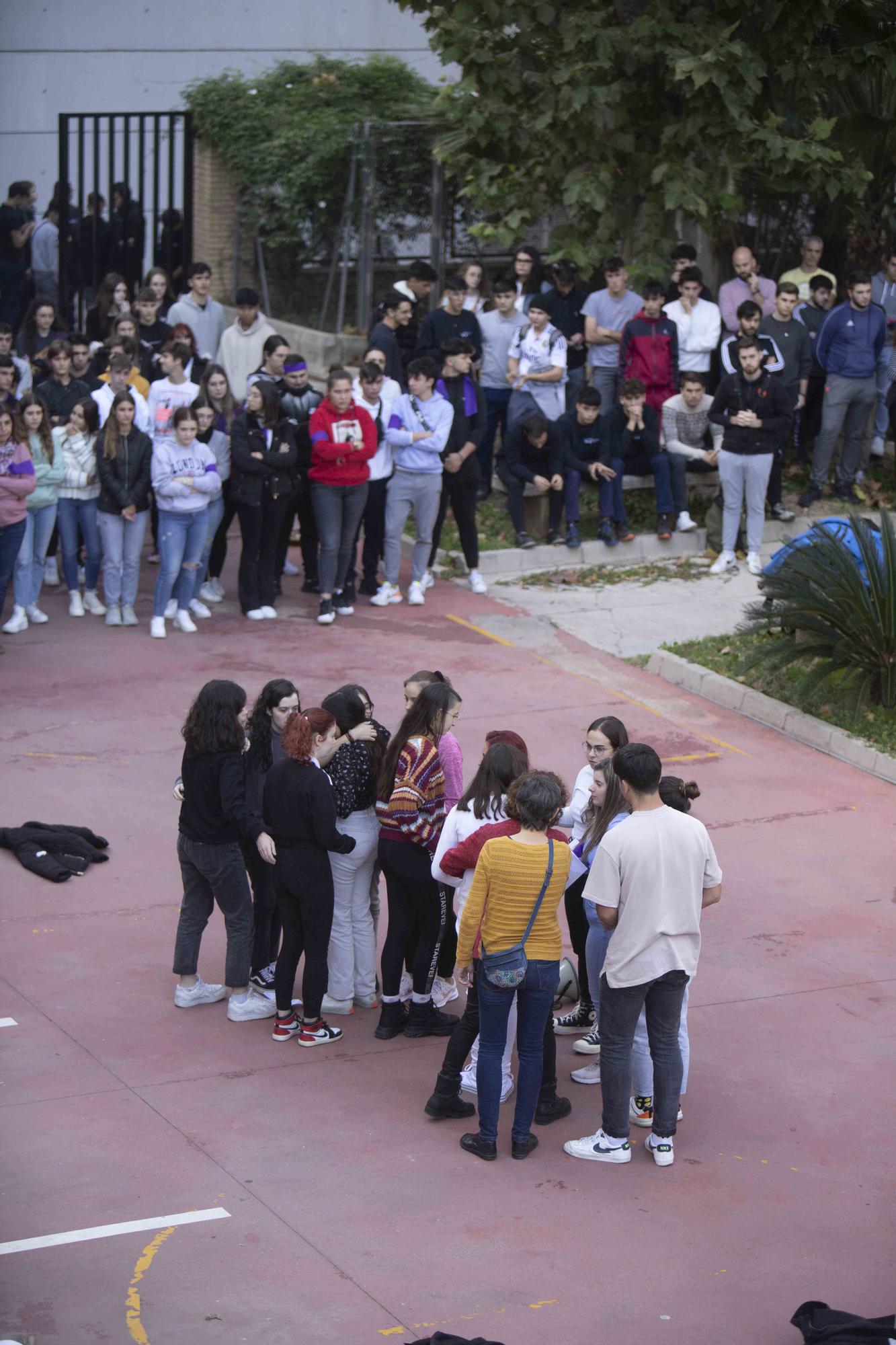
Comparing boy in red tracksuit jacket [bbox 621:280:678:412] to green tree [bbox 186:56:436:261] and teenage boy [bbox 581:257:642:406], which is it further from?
green tree [bbox 186:56:436:261]

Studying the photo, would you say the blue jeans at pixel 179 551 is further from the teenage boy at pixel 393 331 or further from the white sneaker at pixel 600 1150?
the white sneaker at pixel 600 1150

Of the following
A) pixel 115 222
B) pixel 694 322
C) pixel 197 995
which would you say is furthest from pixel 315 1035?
pixel 115 222

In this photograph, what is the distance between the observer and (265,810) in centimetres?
692

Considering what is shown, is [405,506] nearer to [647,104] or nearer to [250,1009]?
[647,104]

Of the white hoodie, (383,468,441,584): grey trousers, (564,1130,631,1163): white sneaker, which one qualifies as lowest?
(564,1130,631,1163): white sneaker

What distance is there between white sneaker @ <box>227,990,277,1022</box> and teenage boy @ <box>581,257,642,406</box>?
9075mm

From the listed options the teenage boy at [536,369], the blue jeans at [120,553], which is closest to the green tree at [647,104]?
the teenage boy at [536,369]

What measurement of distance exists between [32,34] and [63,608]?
33.0ft

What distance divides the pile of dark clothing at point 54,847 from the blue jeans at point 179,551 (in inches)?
144

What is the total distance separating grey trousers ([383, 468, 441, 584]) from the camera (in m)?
13.3

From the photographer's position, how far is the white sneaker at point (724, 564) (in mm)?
14656

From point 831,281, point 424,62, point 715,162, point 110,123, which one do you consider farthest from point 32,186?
point 831,281

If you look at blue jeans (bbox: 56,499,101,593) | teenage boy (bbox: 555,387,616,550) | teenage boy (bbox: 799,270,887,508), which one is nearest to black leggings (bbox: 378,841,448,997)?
blue jeans (bbox: 56,499,101,593)

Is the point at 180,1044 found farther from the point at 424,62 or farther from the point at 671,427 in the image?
the point at 424,62
